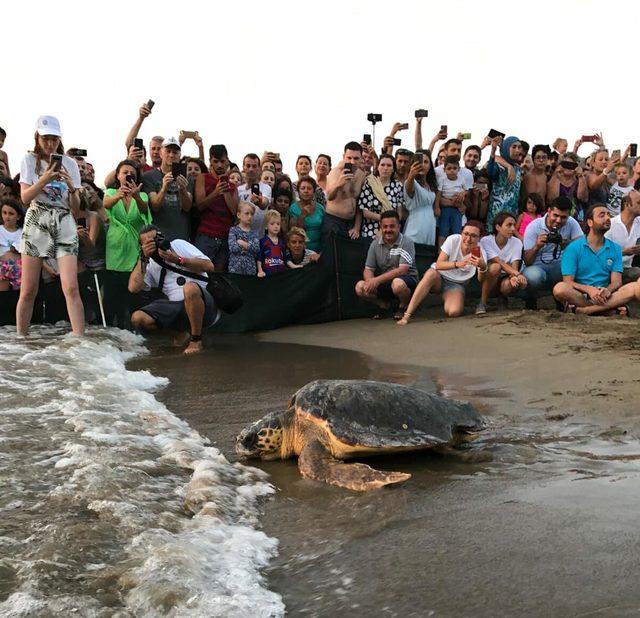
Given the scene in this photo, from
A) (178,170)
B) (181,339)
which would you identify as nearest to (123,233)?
(178,170)

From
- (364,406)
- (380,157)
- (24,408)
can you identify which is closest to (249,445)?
(364,406)

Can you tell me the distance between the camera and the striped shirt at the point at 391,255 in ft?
23.7

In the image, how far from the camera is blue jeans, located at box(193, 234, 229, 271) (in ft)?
23.5

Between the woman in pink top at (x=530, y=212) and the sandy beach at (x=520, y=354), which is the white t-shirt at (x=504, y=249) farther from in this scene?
the sandy beach at (x=520, y=354)

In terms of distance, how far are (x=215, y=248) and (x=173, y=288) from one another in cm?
107

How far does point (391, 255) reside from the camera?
725 cm

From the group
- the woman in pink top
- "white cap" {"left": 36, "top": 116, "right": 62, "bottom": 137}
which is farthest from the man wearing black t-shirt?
the woman in pink top

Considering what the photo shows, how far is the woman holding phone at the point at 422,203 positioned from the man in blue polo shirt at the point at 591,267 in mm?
1528

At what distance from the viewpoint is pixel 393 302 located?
7.54 m

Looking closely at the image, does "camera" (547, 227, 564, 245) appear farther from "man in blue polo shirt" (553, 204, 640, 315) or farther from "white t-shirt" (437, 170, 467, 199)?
"white t-shirt" (437, 170, 467, 199)

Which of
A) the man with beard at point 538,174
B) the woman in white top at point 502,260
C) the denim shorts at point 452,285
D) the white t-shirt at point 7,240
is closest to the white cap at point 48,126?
the white t-shirt at point 7,240

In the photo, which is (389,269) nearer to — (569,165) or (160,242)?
(160,242)

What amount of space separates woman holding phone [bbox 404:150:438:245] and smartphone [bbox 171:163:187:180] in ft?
7.48

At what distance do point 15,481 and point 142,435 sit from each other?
0.76 metres
